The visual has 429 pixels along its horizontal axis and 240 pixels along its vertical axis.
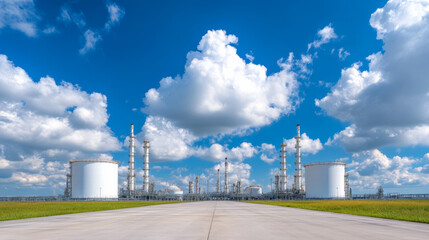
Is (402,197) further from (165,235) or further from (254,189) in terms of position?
(165,235)

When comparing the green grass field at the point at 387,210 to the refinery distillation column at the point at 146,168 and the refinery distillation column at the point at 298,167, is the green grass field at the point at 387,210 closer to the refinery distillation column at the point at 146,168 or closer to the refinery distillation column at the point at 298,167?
the refinery distillation column at the point at 298,167

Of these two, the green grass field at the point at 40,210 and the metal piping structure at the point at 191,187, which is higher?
the green grass field at the point at 40,210

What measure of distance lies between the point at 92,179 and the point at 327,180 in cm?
8102

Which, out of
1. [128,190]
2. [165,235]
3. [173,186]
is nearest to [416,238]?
[165,235]

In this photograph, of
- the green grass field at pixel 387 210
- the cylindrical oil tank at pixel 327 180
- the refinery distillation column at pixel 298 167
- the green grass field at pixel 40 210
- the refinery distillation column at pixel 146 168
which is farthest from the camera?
the refinery distillation column at pixel 298 167

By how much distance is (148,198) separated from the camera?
5290 inches

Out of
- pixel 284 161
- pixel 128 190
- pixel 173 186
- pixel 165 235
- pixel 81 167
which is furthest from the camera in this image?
pixel 173 186

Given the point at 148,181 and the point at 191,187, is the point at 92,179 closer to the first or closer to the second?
the point at 148,181

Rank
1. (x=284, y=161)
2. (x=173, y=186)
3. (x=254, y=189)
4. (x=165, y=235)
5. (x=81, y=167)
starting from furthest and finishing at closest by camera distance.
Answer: (x=254, y=189) → (x=173, y=186) → (x=284, y=161) → (x=81, y=167) → (x=165, y=235)

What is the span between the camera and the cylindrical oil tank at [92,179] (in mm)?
115812

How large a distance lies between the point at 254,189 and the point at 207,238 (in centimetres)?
17687

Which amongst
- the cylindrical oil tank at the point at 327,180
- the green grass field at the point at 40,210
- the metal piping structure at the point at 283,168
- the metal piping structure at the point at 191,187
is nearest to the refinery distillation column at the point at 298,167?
the metal piping structure at the point at 283,168

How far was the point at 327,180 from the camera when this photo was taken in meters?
125

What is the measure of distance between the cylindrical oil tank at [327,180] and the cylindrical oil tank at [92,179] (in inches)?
2799
